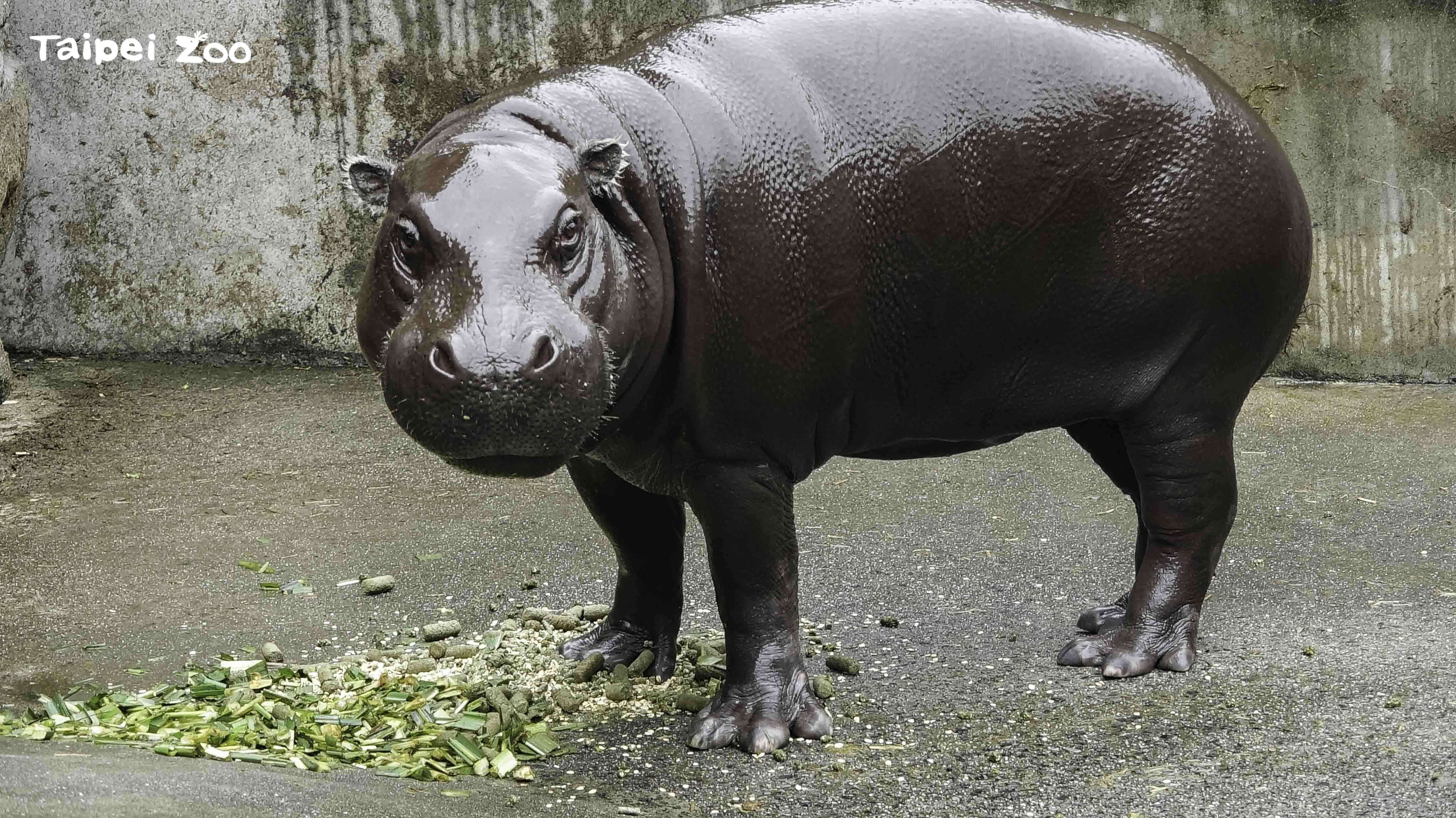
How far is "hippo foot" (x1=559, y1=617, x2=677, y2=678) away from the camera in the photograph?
4.31 m

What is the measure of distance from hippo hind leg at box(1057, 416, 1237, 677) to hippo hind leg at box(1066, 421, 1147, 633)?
0.11 m

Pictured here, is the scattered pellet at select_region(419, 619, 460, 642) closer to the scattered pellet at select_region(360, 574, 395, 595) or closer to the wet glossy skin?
the scattered pellet at select_region(360, 574, 395, 595)

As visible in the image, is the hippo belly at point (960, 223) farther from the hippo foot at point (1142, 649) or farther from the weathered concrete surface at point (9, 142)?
the weathered concrete surface at point (9, 142)

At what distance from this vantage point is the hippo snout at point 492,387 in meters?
3.00

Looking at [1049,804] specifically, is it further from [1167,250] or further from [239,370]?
[239,370]

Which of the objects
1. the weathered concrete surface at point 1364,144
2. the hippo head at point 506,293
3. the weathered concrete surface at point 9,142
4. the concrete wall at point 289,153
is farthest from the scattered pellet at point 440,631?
the weathered concrete surface at point 1364,144

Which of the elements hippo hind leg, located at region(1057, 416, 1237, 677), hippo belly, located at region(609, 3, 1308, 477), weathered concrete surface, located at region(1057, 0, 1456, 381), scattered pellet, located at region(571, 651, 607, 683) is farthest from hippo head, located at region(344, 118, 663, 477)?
weathered concrete surface, located at region(1057, 0, 1456, 381)

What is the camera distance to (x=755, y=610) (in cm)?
379

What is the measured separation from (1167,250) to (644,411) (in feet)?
4.45

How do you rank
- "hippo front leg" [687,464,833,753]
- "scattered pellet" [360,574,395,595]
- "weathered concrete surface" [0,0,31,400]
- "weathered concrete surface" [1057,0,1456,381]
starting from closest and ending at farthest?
1. "hippo front leg" [687,464,833,753]
2. "scattered pellet" [360,574,395,595]
3. "weathered concrete surface" [0,0,31,400]
4. "weathered concrete surface" [1057,0,1456,381]

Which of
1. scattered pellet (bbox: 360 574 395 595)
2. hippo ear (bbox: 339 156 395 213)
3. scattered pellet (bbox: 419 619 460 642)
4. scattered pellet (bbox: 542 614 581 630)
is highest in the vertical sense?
hippo ear (bbox: 339 156 395 213)

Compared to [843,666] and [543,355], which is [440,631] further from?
[543,355]

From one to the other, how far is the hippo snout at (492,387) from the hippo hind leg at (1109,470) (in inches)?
72.3

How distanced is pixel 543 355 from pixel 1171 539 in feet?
6.53
